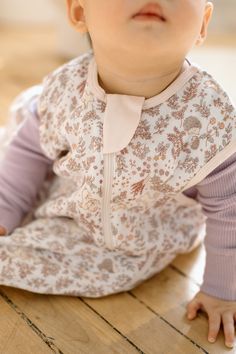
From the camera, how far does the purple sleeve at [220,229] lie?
92 centimetres

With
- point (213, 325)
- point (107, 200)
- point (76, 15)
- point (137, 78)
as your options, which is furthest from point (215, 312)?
point (76, 15)

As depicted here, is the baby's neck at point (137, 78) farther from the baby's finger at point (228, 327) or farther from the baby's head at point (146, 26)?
the baby's finger at point (228, 327)

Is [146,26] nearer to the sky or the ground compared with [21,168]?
nearer to the sky

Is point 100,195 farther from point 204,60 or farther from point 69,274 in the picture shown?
point 204,60

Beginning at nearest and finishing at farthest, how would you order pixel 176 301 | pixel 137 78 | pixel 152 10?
1. pixel 152 10
2. pixel 137 78
3. pixel 176 301

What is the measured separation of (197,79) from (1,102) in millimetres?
888

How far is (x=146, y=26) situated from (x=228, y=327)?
1.56ft

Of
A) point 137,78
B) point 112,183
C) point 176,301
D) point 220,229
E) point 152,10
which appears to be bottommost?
point 176,301

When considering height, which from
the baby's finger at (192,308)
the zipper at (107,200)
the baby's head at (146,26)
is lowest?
the baby's finger at (192,308)

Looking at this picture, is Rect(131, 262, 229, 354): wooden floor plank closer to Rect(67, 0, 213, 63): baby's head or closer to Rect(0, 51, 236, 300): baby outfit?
Rect(0, 51, 236, 300): baby outfit

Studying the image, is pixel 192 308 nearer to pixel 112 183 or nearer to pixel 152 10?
pixel 112 183

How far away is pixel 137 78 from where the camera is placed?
898 mm

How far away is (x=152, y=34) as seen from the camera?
80 cm

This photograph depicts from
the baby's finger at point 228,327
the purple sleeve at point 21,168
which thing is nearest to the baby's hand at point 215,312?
the baby's finger at point 228,327
